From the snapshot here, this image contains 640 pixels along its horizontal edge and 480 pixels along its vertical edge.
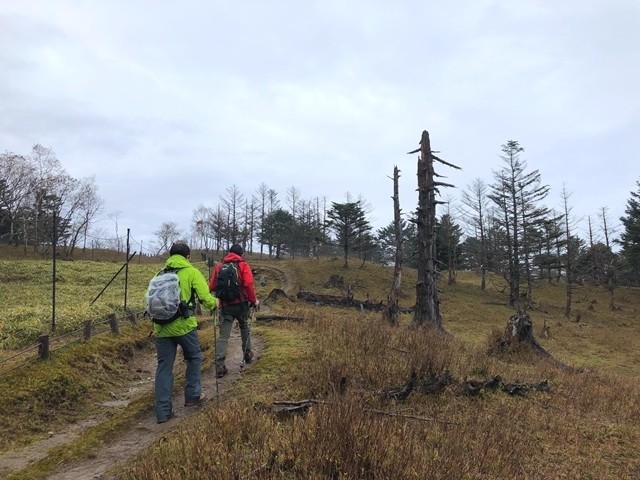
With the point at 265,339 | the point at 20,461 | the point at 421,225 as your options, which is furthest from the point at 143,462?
the point at 421,225

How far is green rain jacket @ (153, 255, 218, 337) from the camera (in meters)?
5.56

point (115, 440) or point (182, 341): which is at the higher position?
point (182, 341)

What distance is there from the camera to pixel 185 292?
5617mm

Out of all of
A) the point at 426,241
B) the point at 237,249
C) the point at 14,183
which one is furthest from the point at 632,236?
the point at 14,183

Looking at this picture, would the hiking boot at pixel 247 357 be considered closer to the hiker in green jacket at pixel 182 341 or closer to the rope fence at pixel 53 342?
the hiker in green jacket at pixel 182 341

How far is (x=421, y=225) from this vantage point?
15.7 meters

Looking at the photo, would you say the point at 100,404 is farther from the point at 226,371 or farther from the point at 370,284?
the point at 370,284

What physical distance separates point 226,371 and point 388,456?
450cm

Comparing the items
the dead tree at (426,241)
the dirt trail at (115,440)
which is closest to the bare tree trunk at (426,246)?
the dead tree at (426,241)

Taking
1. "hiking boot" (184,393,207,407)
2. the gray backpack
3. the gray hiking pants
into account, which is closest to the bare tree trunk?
the gray hiking pants

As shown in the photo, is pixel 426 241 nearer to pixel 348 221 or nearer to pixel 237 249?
pixel 237 249

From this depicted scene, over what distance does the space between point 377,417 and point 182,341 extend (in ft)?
9.25

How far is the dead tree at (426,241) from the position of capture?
15.0 metres

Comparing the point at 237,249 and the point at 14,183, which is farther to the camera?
the point at 14,183
